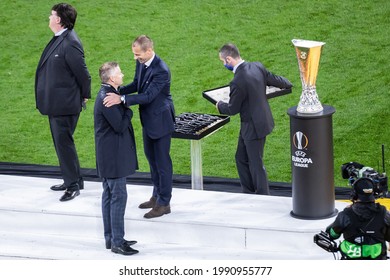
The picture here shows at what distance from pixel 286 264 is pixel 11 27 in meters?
7.67

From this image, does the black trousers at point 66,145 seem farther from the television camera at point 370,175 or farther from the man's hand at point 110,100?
the television camera at point 370,175

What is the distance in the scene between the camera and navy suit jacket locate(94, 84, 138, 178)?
7281 millimetres

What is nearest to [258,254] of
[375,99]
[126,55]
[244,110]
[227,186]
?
[244,110]

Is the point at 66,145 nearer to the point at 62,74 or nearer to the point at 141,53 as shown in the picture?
the point at 62,74

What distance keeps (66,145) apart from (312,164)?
6.44ft

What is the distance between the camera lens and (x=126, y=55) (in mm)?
12656

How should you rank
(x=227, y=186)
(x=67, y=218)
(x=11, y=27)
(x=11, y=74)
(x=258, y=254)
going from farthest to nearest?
(x=11, y=27) → (x=11, y=74) → (x=227, y=186) → (x=67, y=218) → (x=258, y=254)

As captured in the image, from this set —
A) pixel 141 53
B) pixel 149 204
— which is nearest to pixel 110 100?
pixel 141 53

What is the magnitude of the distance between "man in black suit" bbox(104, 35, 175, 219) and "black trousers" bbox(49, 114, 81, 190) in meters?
0.60

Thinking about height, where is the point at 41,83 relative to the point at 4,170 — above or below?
above

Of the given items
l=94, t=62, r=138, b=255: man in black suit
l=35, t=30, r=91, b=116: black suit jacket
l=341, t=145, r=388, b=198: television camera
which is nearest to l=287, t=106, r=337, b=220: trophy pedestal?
l=341, t=145, r=388, b=198: television camera

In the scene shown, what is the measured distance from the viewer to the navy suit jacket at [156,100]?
763 cm

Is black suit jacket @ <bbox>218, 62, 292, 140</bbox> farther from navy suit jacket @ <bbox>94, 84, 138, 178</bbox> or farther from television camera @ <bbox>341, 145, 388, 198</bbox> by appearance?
television camera @ <bbox>341, 145, 388, 198</bbox>

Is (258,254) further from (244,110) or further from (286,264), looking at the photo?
(244,110)
